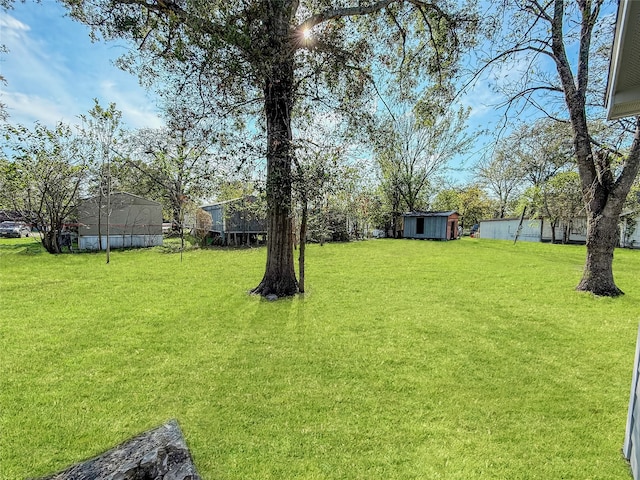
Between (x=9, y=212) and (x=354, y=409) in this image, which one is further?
(x=9, y=212)

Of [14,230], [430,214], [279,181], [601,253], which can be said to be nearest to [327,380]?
[279,181]

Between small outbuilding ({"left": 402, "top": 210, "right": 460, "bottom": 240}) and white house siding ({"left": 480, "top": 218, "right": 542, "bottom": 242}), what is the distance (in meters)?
5.59

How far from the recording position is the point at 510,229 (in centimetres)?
2603

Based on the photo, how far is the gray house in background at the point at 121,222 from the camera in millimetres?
14641

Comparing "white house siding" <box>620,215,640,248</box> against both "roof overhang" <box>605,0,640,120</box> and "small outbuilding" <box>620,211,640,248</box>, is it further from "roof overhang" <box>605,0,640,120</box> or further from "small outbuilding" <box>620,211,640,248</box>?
"roof overhang" <box>605,0,640,120</box>

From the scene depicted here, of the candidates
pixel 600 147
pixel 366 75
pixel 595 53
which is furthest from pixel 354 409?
pixel 595 53

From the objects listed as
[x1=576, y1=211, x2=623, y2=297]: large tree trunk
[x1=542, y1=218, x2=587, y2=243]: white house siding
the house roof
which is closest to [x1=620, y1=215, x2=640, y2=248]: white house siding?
[x1=542, y1=218, x2=587, y2=243]: white house siding

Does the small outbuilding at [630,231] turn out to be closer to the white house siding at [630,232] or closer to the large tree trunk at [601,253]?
the white house siding at [630,232]

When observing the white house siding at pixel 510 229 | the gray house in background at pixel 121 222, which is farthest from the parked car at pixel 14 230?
the white house siding at pixel 510 229

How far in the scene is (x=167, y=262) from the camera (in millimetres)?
11188

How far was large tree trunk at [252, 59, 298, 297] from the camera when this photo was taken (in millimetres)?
5820

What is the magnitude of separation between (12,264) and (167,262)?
15.3ft

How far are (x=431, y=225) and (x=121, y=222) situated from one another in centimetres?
2069

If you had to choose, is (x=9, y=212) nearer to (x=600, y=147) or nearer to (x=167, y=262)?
(x=167, y=262)
